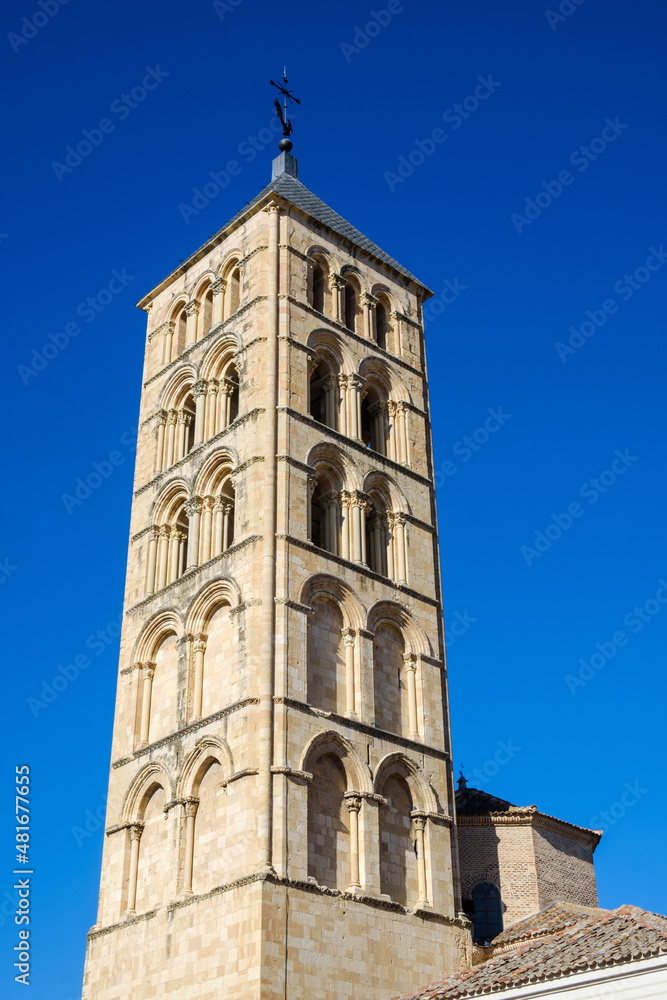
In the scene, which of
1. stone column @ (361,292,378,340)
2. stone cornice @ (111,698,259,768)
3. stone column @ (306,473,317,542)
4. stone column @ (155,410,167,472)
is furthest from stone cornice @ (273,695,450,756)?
stone column @ (361,292,378,340)

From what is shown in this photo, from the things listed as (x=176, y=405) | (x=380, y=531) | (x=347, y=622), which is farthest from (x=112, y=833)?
(x=176, y=405)

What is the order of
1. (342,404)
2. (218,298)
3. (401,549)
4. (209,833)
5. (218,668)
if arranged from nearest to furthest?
(209,833) < (218,668) < (401,549) < (342,404) < (218,298)

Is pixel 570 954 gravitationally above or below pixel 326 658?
below

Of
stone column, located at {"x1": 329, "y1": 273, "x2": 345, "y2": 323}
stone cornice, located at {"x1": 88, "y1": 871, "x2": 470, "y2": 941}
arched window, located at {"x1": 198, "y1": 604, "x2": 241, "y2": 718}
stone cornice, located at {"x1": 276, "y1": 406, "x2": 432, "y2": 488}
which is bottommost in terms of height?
stone cornice, located at {"x1": 88, "y1": 871, "x2": 470, "y2": 941}

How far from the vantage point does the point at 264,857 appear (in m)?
20.4

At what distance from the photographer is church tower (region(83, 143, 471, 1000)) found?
21.1m

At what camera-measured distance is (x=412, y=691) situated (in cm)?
2556

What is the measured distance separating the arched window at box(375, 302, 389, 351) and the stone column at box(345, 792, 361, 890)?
13315 millimetres

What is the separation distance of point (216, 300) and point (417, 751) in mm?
13307

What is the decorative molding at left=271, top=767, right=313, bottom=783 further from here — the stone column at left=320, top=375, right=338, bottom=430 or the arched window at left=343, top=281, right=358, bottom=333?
the arched window at left=343, top=281, right=358, bottom=333

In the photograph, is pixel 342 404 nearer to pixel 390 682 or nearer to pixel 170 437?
pixel 170 437

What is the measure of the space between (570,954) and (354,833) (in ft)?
18.5

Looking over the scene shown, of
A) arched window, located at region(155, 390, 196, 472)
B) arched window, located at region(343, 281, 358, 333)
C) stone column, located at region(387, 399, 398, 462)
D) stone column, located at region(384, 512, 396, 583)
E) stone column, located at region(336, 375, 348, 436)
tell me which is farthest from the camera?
arched window, located at region(343, 281, 358, 333)

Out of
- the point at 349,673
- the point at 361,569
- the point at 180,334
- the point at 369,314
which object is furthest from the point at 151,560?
the point at 369,314
